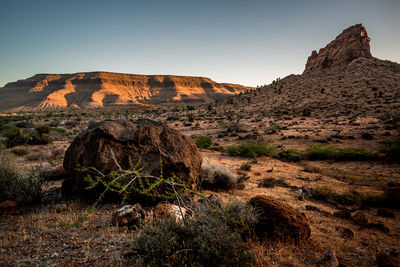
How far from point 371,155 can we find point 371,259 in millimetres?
7499

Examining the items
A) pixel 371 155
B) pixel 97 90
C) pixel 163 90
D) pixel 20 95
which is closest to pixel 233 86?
pixel 163 90

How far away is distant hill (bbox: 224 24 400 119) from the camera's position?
20452 millimetres

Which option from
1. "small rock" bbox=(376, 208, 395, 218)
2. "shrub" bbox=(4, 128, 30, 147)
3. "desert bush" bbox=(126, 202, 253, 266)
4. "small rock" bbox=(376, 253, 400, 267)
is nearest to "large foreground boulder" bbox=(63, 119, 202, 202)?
"desert bush" bbox=(126, 202, 253, 266)

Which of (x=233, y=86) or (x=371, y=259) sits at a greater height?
(x=233, y=86)

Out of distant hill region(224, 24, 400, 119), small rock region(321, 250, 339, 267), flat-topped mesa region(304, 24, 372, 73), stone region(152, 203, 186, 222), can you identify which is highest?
flat-topped mesa region(304, 24, 372, 73)

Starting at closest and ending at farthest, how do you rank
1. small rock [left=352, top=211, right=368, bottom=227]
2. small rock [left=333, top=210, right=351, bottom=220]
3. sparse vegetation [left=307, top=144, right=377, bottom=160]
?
1. small rock [left=352, top=211, right=368, bottom=227]
2. small rock [left=333, top=210, right=351, bottom=220]
3. sparse vegetation [left=307, top=144, right=377, bottom=160]

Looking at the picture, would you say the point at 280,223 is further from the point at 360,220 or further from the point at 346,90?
the point at 346,90

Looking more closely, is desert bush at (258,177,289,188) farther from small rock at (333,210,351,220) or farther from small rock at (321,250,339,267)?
small rock at (321,250,339,267)

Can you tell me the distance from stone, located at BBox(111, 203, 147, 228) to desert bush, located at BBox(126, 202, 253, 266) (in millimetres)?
733

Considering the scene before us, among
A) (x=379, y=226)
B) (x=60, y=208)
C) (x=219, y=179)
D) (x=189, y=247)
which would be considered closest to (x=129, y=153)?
(x=60, y=208)

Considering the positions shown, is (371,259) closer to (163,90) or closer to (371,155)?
(371,155)

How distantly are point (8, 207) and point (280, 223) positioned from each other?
4.97 meters

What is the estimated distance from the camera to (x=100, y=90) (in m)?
89.1

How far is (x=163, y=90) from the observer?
10612 centimetres
